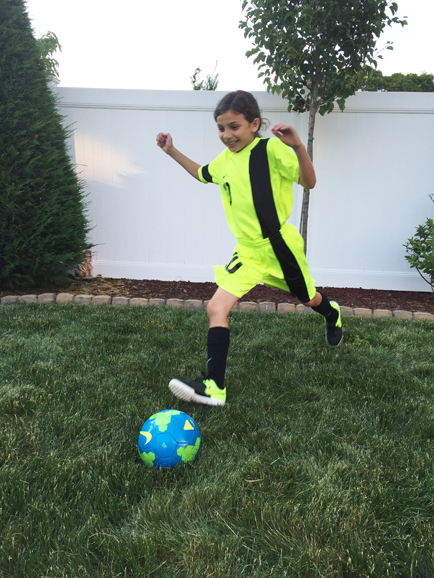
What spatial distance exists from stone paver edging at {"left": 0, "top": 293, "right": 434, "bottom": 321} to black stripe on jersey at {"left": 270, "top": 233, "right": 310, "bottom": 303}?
5.51ft

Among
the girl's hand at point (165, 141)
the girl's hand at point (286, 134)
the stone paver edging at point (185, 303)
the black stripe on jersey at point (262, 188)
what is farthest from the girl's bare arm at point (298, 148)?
the stone paver edging at point (185, 303)

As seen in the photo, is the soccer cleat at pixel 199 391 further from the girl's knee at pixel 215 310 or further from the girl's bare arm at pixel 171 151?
the girl's bare arm at pixel 171 151

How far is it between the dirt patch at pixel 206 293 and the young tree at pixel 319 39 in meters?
2.30

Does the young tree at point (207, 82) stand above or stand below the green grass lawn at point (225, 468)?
above

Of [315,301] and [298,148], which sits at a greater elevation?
[298,148]

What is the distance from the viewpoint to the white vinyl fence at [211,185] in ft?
18.4

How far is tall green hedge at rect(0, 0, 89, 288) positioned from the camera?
4.71m

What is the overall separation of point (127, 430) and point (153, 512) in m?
0.61

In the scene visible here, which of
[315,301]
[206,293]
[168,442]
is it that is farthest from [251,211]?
[206,293]

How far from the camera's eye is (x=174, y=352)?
316cm

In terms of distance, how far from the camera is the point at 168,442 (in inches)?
69.6

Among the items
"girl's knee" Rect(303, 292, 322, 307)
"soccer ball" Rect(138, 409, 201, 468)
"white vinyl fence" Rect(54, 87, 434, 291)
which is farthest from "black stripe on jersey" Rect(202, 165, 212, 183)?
"white vinyl fence" Rect(54, 87, 434, 291)

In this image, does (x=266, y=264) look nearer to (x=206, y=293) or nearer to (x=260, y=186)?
(x=260, y=186)

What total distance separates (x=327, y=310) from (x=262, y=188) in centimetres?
116
